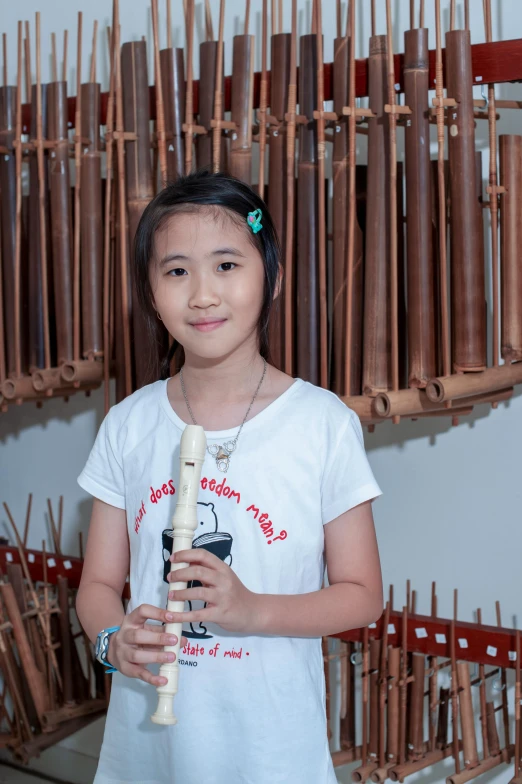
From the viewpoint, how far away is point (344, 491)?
4.33 ft

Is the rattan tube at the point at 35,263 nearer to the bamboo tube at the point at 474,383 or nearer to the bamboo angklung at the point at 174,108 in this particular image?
the bamboo angklung at the point at 174,108

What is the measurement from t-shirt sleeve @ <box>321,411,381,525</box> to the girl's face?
0.22 m

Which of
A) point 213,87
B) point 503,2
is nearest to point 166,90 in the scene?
point 213,87

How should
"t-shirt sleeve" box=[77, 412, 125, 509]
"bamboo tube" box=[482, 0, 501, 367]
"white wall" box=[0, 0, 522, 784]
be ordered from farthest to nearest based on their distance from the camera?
1. "white wall" box=[0, 0, 522, 784]
2. "bamboo tube" box=[482, 0, 501, 367]
3. "t-shirt sleeve" box=[77, 412, 125, 509]

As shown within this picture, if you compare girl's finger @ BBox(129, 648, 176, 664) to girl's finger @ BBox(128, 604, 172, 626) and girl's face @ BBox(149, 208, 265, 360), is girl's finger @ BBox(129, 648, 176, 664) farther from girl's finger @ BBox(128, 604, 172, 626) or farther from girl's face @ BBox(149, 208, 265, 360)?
girl's face @ BBox(149, 208, 265, 360)

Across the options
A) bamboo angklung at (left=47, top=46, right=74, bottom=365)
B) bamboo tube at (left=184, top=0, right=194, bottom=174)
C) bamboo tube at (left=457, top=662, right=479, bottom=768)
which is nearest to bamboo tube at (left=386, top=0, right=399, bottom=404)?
bamboo tube at (left=184, top=0, right=194, bottom=174)

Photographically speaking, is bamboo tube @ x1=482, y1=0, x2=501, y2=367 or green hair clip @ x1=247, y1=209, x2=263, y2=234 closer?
green hair clip @ x1=247, y1=209, x2=263, y2=234

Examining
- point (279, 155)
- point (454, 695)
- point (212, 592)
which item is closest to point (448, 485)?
point (454, 695)

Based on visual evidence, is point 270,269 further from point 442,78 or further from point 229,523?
point 442,78

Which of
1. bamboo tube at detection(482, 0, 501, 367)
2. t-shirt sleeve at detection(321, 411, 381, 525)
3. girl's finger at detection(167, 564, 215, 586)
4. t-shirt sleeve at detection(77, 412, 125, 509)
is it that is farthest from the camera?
bamboo tube at detection(482, 0, 501, 367)

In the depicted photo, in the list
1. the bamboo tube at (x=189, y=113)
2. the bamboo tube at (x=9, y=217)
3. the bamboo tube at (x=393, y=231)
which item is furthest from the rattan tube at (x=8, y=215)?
the bamboo tube at (x=393, y=231)

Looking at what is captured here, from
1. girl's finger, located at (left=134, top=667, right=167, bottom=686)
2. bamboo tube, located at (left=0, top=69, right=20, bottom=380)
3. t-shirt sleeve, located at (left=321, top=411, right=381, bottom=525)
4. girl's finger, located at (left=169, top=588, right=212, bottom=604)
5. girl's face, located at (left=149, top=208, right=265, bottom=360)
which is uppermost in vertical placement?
bamboo tube, located at (left=0, top=69, right=20, bottom=380)

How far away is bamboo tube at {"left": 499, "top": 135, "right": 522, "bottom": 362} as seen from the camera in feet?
6.61

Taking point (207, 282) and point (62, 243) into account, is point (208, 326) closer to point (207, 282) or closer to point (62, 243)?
point (207, 282)
